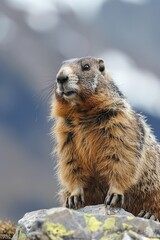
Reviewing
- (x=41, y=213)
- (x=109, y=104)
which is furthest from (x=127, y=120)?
(x=41, y=213)

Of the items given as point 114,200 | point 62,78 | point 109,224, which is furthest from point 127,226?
point 62,78

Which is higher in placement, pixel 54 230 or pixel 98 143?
pixel 98 143

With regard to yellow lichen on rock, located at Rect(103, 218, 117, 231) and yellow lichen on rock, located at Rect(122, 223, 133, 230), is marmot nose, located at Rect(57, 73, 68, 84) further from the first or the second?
yellow lichen on rock, located at Rect(122, 223, 133, 230)

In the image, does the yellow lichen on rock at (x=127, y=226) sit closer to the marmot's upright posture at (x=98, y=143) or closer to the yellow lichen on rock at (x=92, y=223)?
the yellow lichen on rock at (x=92, y=223)

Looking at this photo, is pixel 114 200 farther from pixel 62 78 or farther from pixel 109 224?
pixel 62 78

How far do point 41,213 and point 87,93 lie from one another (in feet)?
7.02

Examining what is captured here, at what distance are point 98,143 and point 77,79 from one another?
1.01 meters

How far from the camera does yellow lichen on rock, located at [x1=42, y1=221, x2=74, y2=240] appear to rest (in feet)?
22.0

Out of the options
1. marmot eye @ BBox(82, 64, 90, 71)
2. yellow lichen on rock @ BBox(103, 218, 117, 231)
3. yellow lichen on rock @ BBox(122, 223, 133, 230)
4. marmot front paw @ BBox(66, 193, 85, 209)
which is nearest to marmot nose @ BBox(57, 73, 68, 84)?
marmot eye @ BBox(82, 64, 90, 71)

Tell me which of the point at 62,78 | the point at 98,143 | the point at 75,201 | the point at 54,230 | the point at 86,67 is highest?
the point at 86,67

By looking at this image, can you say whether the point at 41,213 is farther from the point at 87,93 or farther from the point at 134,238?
the point at 87,93

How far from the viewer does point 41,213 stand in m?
7.14

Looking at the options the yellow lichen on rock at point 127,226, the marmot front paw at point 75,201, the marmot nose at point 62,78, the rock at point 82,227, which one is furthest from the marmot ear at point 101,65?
the yellow lichen on rock at point 127,226

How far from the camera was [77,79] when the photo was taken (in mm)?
8477
